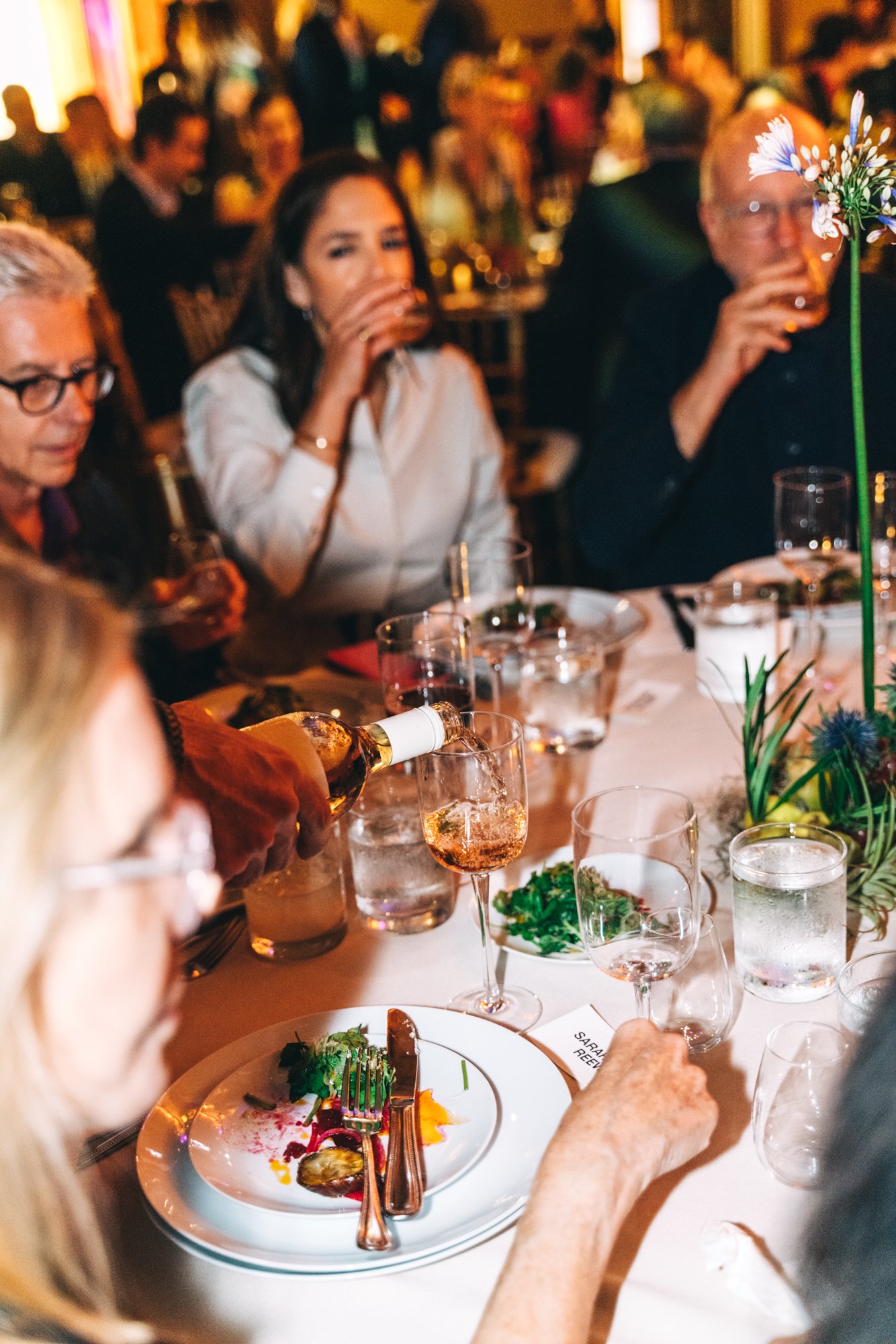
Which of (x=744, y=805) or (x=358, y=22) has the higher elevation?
(x=358, y=22)

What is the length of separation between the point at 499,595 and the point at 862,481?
0.59m

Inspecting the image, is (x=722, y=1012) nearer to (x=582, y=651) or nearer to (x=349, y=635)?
(x=582, y=651)

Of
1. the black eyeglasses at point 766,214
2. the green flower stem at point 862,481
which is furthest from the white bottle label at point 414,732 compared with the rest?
the black eyeglasses at point 766,214

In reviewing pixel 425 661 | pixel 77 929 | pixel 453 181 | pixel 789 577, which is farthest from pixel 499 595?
pixel 453 181

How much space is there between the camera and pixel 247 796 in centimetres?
97

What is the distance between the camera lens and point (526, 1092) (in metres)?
0.90

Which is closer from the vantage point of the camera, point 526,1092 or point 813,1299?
point 813,1299

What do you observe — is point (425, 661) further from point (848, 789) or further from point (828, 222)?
point (828, 222)

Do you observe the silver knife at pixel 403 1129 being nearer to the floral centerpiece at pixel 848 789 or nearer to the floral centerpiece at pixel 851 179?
the floral centerpiece at pixel 848 789

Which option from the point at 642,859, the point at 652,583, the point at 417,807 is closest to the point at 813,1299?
the point at 642,859

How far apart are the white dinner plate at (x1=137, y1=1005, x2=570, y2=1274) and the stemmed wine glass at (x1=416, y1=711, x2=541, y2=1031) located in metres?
0.07

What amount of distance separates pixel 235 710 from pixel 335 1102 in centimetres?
69

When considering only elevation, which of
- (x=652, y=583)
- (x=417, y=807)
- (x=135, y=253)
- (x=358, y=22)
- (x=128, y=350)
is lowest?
(x=652, y=583)

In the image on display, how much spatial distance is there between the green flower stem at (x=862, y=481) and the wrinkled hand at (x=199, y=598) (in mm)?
956
